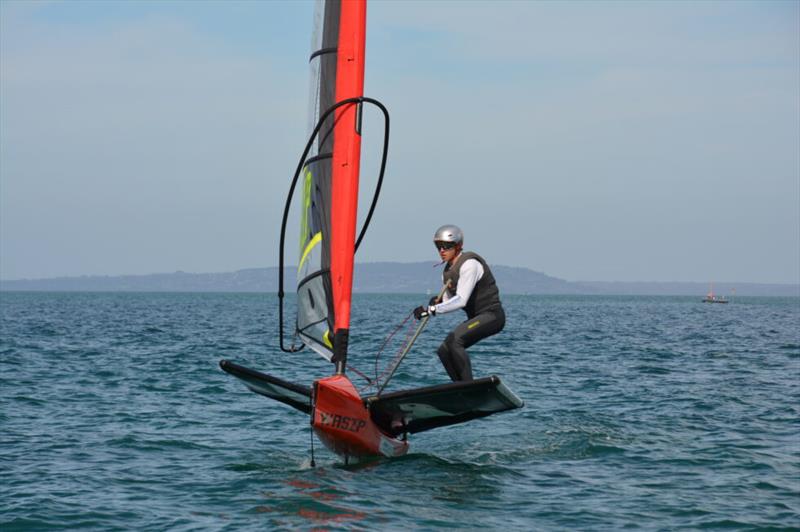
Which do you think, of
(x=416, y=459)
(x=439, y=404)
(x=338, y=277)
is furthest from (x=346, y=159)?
(x=416, y=459)

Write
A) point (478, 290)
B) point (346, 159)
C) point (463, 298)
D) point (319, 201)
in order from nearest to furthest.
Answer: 1. point (346, 159)
2. point (319, 201)
3. point (463, 298)
4. point (478, 290)

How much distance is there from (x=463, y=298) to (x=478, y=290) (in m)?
0.57

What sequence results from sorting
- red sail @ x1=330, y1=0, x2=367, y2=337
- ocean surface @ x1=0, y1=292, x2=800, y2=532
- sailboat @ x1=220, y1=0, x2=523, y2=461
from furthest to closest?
1. red sail @ x1=330, y1=0, x2=367, y2=337
2. sailboat @ x1=220, y1=0, x2=523, y2=461
3. ocean surface @ x1=0, y1=292, x2=800, y2=532

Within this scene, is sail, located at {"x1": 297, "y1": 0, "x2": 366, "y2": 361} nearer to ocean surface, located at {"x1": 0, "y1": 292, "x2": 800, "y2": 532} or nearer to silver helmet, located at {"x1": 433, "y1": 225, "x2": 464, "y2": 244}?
silver helmet, located at {"x1": 433, "y1": 225, "x2": 464, "y2": 244}

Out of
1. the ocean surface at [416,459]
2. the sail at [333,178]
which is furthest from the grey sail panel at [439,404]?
the sail at [333,178]

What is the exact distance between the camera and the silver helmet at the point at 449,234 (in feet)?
39.3

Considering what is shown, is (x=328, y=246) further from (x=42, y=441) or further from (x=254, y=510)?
(x=42, y=441)

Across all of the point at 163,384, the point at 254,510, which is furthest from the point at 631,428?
the point at 163,384

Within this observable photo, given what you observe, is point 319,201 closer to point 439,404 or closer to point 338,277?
point 338,277

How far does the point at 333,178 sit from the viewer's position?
11477 mm

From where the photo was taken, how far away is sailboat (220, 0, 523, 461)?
10992 millimetres

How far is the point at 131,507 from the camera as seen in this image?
10.1 metres

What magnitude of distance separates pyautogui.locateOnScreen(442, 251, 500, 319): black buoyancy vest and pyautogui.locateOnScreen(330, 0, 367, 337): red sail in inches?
52.7

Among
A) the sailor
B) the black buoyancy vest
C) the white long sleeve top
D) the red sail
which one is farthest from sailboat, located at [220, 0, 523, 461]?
the black buoyancy vest
